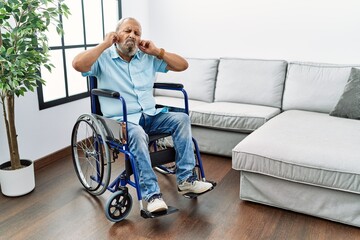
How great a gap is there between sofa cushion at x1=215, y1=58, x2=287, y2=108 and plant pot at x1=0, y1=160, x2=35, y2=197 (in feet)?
5.94

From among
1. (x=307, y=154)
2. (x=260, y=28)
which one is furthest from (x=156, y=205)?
(x=260, y=28)

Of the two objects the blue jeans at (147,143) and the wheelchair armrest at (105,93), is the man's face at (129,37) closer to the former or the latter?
the wheelchair armrest at (105,93)

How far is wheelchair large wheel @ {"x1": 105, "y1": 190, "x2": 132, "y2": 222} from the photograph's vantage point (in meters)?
1.98

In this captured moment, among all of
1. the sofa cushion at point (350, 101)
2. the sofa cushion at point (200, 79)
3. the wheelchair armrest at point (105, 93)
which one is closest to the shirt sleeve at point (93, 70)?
the wheelchair armrest at point (105, 93)

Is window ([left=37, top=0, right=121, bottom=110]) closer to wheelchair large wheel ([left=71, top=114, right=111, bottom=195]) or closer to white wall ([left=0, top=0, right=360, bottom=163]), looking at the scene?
white wall ([left=0, top=0, right=360, bottom=163])

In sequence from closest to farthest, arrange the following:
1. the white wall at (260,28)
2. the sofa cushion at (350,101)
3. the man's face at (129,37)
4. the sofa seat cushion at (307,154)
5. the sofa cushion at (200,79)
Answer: the sofa seat cushion at (307,154) → the man's face at (129,37) → the sofa cushion at (350,101) → the white wall at (260,28) → the sofa cushion at (200,79)

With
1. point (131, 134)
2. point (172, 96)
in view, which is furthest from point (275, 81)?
point (131, 134)

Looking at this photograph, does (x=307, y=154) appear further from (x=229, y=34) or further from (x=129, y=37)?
(x=229, y=34)

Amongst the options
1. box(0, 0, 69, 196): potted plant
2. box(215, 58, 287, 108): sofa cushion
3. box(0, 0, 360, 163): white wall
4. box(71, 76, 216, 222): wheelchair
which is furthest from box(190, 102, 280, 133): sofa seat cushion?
box(0, 0, 69, 196): potted plant

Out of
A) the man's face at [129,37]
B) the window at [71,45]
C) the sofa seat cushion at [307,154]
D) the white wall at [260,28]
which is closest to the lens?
the sofa seat cushion at [307,154]

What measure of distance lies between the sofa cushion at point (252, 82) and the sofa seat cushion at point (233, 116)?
0.36 ft

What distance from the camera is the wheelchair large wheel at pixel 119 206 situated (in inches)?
77.8

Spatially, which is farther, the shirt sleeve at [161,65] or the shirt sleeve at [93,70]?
the shirt sleeve at [161,65]

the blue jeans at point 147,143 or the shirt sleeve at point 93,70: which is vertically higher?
the shirt sleeve at point 93,70
